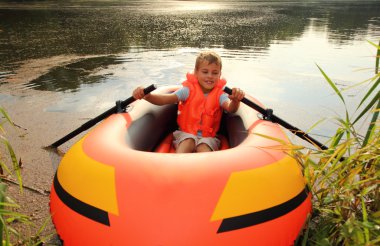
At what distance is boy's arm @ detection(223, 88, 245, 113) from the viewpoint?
2.89 m

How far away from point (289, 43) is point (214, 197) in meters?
10.1

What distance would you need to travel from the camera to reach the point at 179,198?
65.9 inches

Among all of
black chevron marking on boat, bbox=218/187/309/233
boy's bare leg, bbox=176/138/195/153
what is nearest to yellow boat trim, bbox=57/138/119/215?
black chevron marking on boat, bbox=218/187/309/233

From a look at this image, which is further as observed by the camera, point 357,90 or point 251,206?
point 357,90

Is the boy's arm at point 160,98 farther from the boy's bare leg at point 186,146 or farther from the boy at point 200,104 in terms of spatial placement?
the boy's bare leg at point 186,146

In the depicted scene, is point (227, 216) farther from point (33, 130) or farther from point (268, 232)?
point (33, 130)

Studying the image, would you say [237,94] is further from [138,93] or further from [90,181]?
[90,181]

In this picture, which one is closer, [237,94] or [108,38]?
[237,94]

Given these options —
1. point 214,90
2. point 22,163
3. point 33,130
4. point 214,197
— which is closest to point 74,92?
point 33,130

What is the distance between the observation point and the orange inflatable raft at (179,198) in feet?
5.28

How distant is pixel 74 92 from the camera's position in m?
5.80

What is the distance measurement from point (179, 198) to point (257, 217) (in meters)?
0.40

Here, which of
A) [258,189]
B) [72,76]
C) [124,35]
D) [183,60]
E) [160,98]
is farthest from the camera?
[124,35]

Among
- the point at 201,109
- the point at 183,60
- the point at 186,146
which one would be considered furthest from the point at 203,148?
the point at 183,60
